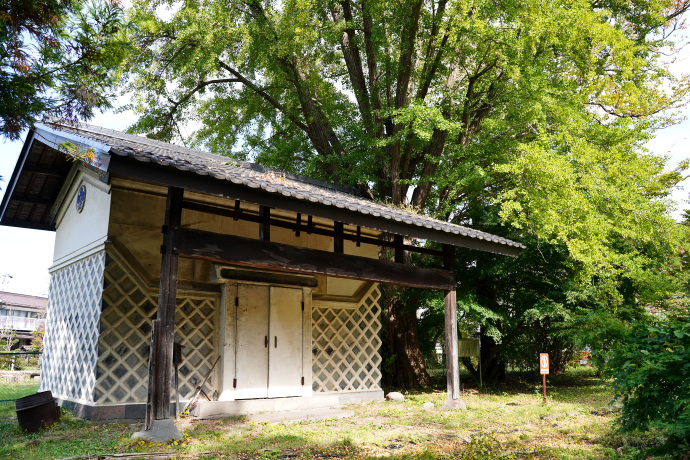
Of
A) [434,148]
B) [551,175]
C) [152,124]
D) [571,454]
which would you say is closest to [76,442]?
[571,454]

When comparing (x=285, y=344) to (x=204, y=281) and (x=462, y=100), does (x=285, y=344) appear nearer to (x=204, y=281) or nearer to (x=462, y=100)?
(x=204, y=281)

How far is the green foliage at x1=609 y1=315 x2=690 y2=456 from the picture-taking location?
3.21 m

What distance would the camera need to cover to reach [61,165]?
8.54 meters

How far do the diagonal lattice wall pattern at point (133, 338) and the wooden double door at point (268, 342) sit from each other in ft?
1.57

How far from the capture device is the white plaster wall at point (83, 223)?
23.3ft

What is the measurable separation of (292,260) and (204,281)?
71.2 inches

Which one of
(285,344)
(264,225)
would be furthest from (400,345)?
→ (264,225)

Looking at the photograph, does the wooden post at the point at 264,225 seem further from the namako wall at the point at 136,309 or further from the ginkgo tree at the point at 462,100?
the ginkgo tree at the point at 462,100

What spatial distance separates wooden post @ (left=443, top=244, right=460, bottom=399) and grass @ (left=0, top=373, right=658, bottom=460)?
414 mm

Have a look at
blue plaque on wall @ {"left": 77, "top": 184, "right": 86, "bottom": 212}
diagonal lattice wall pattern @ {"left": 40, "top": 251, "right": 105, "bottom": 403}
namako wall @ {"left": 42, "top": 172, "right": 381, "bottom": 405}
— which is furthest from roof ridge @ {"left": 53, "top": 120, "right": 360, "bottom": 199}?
diagonal lattice wall pattern @ {"left": 40, "top": 251, "right": 105, "bottom": 403}

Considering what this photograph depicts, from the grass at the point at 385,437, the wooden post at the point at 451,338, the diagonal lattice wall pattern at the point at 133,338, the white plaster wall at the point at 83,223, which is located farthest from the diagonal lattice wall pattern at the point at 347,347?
the white plaster wall at the point at 83,223

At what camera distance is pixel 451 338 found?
809cm

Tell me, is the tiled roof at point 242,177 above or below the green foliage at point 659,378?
above

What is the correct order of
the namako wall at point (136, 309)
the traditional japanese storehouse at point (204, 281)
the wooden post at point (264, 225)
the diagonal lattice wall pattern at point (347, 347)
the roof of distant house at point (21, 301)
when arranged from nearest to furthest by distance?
the traditional japanese storehouse at point (204, 281) → the wooden post at point (264, 225) → the namako wall at point (136, 309) → the diagonal lattice wall pattern at point (347, 347) → the roof of distant house at point (21, 301)
